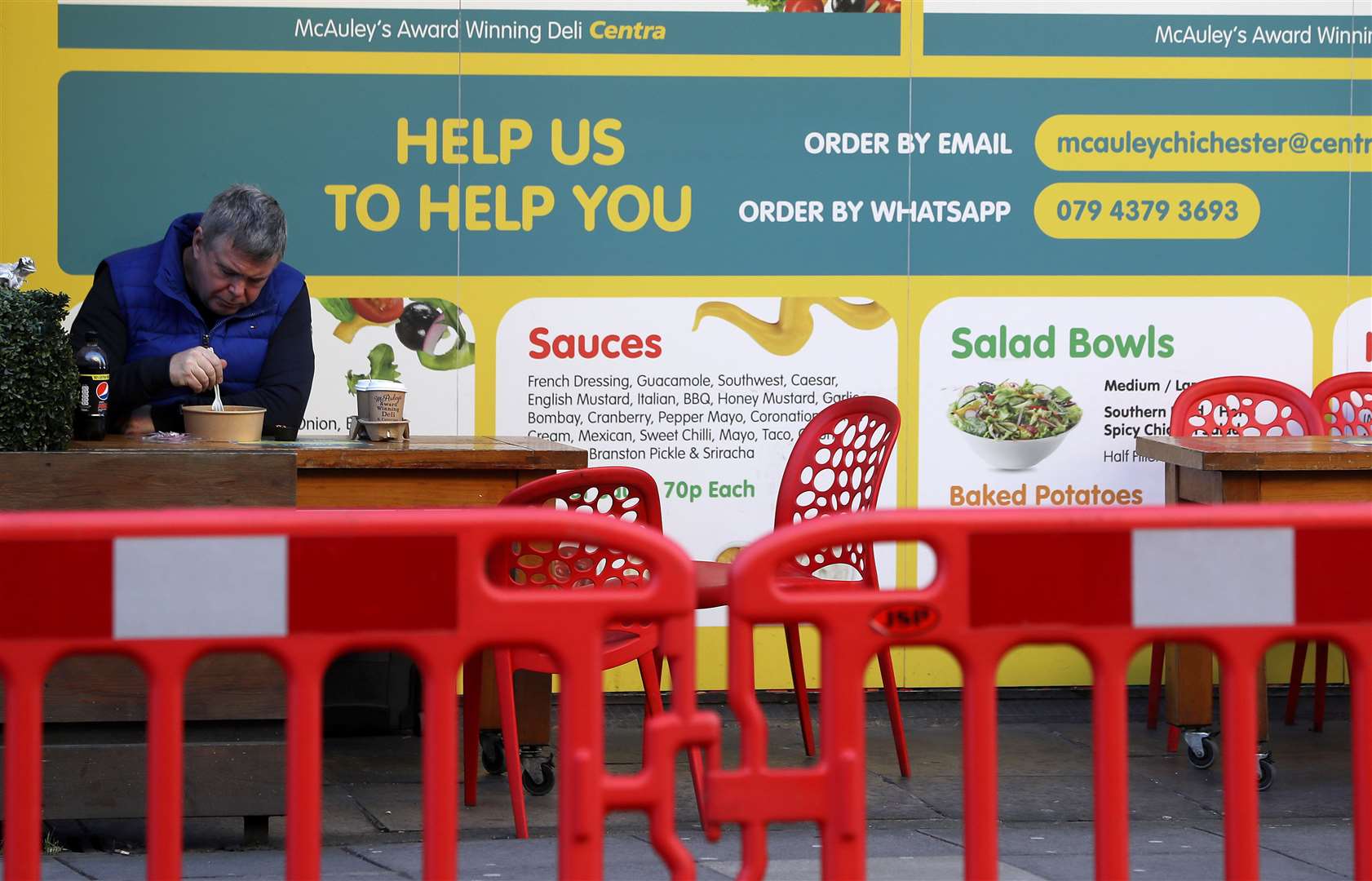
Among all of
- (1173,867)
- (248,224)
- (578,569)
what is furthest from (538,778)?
(248,224)

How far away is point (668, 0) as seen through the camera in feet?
20.1

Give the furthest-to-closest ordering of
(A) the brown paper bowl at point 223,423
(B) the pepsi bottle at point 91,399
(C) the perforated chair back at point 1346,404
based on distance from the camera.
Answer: (C) the perforated chair back at point 1346,404
(A) the brown paper bowl at point 223,423
(B) the pepsi bottle at point 91,399

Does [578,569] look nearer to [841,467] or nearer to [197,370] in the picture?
[841,467]

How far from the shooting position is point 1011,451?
6270mm

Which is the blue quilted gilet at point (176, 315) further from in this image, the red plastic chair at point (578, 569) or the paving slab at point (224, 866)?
the paving slab at point (224, 866)

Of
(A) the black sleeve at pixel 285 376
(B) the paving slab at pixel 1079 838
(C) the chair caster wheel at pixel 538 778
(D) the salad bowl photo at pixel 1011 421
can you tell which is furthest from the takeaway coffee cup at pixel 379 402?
(D) the salad bowl photo at pixel 1011 421

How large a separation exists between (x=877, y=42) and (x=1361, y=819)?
435 centimetres

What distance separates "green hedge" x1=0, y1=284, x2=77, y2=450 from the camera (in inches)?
141

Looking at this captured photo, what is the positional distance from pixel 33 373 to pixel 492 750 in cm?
181

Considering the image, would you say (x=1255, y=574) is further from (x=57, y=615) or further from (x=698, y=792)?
(x=698, y=792)

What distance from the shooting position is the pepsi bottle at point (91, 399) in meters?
4.29

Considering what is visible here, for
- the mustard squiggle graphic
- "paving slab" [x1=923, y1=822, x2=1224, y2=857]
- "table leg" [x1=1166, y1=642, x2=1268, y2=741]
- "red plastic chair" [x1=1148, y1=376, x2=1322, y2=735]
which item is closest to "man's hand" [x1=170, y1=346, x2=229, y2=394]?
the mustard squiggle graphic

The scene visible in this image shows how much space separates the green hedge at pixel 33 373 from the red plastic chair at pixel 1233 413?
140 inches

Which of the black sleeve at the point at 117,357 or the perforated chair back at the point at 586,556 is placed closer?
the perforated chair back at the point at 586,556
